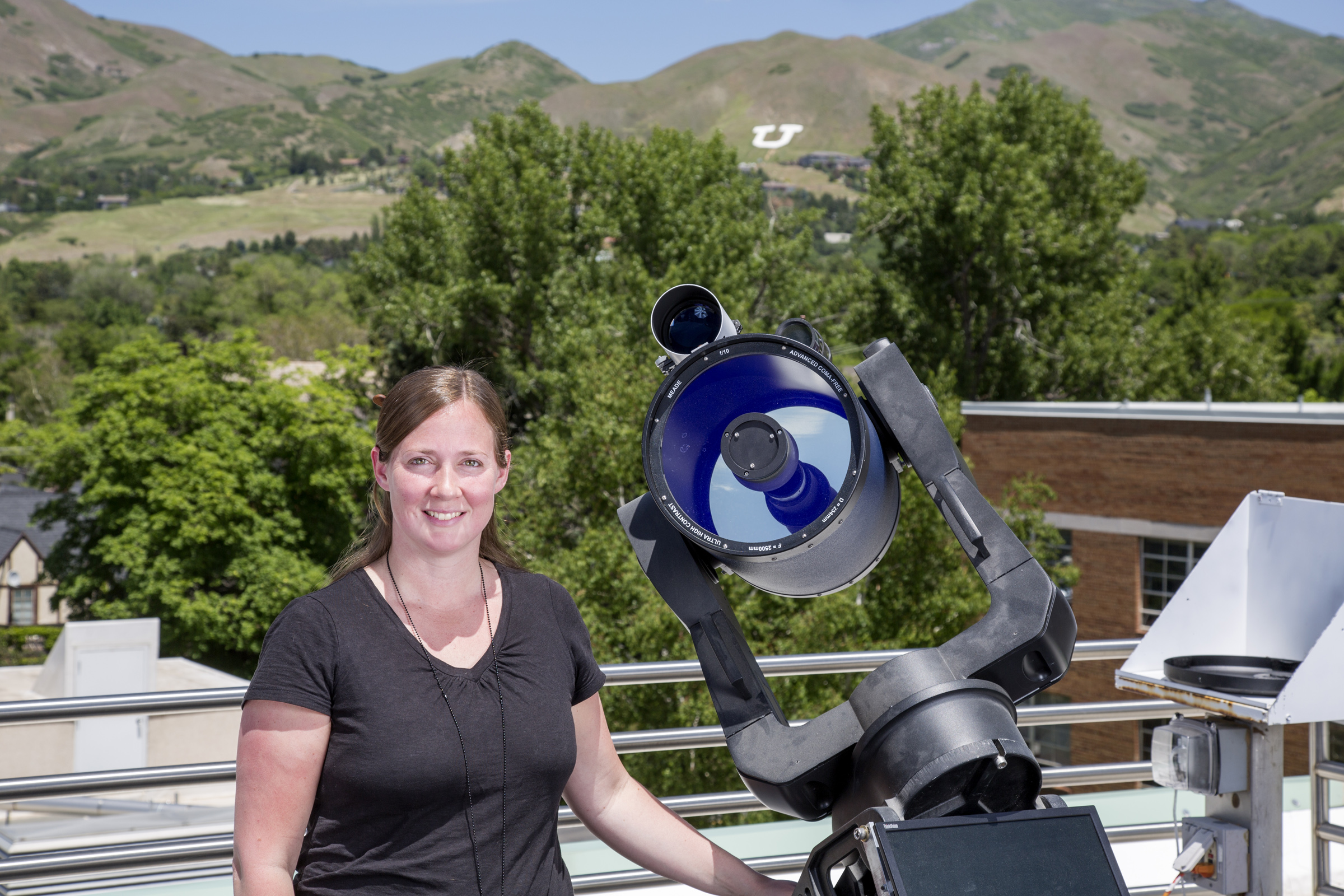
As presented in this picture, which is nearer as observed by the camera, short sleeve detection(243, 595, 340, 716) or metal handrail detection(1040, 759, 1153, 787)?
short sleeve detection(243, 595, 340, 716)

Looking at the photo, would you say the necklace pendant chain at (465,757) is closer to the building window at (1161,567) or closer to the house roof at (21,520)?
the building window at (1161,567)

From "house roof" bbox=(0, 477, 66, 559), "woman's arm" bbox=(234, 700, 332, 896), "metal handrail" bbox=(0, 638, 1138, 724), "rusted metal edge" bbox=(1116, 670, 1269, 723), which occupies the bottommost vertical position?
"house roof" bbox=(0, 477, 66, 559)

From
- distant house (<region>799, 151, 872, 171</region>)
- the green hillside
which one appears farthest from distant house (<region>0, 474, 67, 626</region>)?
the green hillside

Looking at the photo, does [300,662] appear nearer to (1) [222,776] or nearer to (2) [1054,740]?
Result: (1) [222,776]

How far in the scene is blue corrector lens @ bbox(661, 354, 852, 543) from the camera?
1.51 metres

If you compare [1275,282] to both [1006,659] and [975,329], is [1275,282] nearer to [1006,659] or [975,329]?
[975,329]

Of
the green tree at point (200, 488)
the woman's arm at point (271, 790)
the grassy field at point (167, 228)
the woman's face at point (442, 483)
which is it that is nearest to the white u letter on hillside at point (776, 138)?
the green tree at point (200, 488)

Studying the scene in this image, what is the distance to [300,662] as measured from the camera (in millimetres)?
1573

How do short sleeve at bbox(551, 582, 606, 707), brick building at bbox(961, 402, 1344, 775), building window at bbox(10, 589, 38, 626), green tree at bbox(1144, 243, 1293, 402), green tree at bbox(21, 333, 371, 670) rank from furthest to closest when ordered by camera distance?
building window at bbox(10, 589, 38, 626) → green tree at bbox(1144, 243, 1293, 402) → green tree at bbox(21, 333, 371, 670) → brick building at bbox(961, 402, 1344, 775) → short sleeve at bbox(551, 582, 606, 707)

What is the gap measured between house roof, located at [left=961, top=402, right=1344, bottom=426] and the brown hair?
20.3 metres

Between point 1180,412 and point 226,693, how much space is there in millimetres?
22456

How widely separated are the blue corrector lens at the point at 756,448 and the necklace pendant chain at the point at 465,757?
1.44 ft

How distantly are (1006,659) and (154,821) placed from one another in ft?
37.0

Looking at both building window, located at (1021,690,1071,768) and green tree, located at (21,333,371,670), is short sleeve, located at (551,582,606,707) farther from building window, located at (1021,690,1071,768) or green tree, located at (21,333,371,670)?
green tree, located at (21,333,371,670)
